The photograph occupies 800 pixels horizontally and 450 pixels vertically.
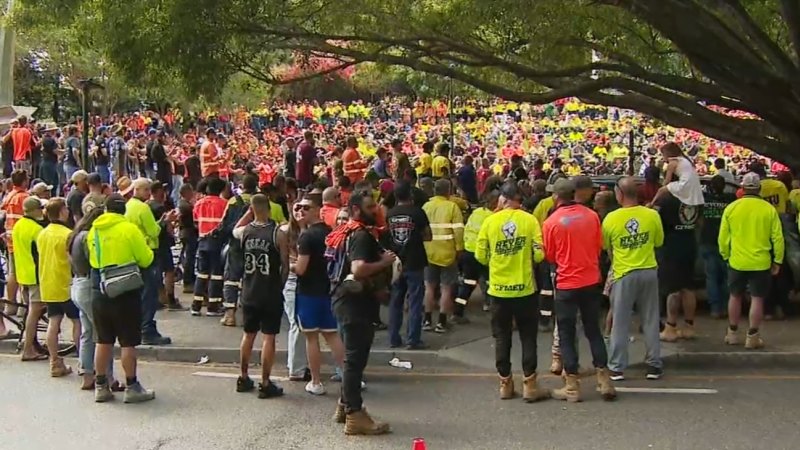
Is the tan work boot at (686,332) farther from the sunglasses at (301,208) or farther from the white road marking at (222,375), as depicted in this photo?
the sunglasses at (301,208)

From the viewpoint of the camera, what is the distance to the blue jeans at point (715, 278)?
11.4m

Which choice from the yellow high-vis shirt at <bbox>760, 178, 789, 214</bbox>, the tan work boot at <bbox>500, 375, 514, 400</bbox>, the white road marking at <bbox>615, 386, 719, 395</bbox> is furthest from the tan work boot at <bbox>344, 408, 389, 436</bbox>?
the yellow high-vis shirt at <bbox>760, 178, 789, 214</bbox>

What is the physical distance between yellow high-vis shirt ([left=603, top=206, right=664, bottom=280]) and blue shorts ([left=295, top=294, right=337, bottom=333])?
8.85 feet

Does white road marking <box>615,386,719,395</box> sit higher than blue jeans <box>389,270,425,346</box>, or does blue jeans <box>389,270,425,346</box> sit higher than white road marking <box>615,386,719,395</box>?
blue jeans <box>389,270,425,346</box>

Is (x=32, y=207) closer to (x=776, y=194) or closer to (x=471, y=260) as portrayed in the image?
(x=471, y=260)

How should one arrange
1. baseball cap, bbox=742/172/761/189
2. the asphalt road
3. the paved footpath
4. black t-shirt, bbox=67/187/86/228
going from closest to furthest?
the asphalt road < the paved footpath < baseball cap, bbox=742/172/761/189 < black t-shirt, bbox=67/187/86/228

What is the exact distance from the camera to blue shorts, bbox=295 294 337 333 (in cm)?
848

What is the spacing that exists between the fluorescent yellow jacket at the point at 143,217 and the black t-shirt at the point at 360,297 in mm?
3946

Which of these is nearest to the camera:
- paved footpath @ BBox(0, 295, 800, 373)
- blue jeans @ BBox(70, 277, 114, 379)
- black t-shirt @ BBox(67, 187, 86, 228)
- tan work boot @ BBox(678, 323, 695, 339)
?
blue jeans @ BBox(70, 277, 114, 379)

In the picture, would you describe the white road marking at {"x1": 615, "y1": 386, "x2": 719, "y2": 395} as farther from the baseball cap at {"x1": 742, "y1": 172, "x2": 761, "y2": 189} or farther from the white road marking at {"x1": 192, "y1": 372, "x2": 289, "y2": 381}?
the white road marking at {"x1": 192, "y1": 372, "x2": 289, "y2": 381}

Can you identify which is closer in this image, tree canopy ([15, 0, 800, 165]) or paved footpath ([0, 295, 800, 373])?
paved footpath ([0, 295, 800, 373])

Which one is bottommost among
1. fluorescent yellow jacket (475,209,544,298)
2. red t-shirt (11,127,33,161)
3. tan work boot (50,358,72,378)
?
tan work boot (50,358,72,378)

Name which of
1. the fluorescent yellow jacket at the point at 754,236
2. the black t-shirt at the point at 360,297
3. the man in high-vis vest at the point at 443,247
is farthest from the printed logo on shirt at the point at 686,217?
the black t-shirt at the point at 360,297

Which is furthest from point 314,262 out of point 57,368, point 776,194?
point 776,194
